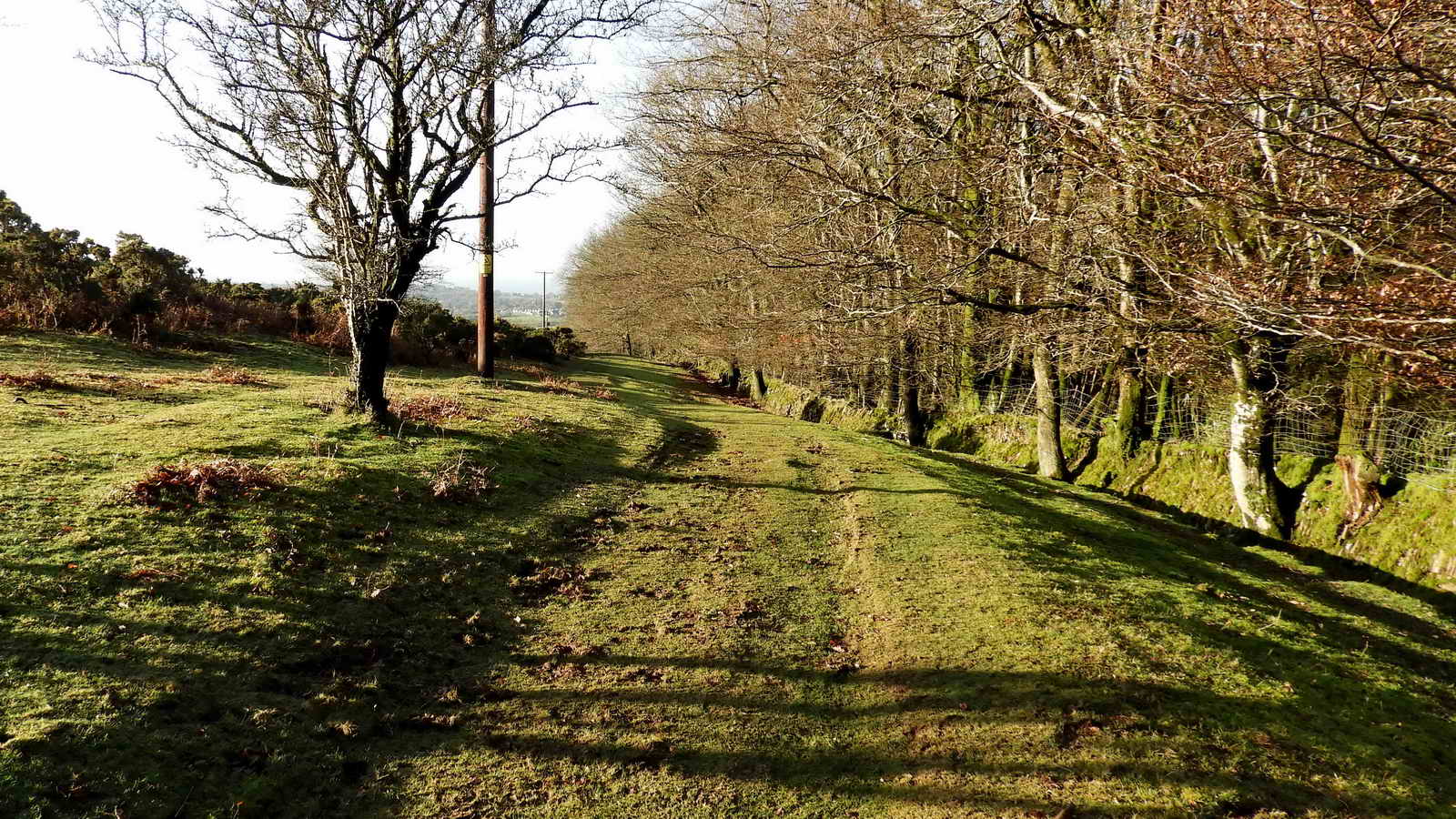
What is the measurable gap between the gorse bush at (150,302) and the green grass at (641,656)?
4585 millimetres

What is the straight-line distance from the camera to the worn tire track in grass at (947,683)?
368 cm

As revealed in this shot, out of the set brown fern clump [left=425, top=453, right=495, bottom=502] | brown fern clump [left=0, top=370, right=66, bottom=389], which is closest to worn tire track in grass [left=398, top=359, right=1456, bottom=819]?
brown fern clump [left=425, top=453, right=495, bottom=502]

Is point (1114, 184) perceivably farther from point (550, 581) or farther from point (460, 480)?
point (460, 480)

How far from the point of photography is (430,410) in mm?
11352

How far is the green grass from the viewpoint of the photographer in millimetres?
3592

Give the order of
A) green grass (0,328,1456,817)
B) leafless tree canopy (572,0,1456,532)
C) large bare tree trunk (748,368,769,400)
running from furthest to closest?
1. large bare tree trunk (748,368,769,400)
2. leafless tree canopy (572,0,1456,532)
3. green grass (0,328,1456,817)

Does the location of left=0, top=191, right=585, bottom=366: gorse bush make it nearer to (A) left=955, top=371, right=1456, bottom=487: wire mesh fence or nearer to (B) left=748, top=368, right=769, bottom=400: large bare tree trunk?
(B) left=748, top=368, right=769, bottom=400: large bare tree trunk

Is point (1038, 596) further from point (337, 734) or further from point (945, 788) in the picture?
point (337, 734)

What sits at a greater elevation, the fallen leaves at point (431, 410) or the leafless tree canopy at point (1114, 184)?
the leafless tree canopy at point (1114, 184)

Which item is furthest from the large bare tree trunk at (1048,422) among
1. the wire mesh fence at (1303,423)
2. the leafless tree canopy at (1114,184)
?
the wire mesh fence at (1303,423)

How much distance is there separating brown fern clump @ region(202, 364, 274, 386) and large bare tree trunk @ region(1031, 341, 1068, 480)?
14449mm

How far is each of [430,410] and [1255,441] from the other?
12462 millimetres

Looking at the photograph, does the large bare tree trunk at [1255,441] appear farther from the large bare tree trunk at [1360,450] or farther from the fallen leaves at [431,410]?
the fallen leaves at [431,410]

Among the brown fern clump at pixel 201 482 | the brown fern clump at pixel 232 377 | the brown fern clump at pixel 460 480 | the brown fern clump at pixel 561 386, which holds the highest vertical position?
the brown fern clump at pixel 232 377
